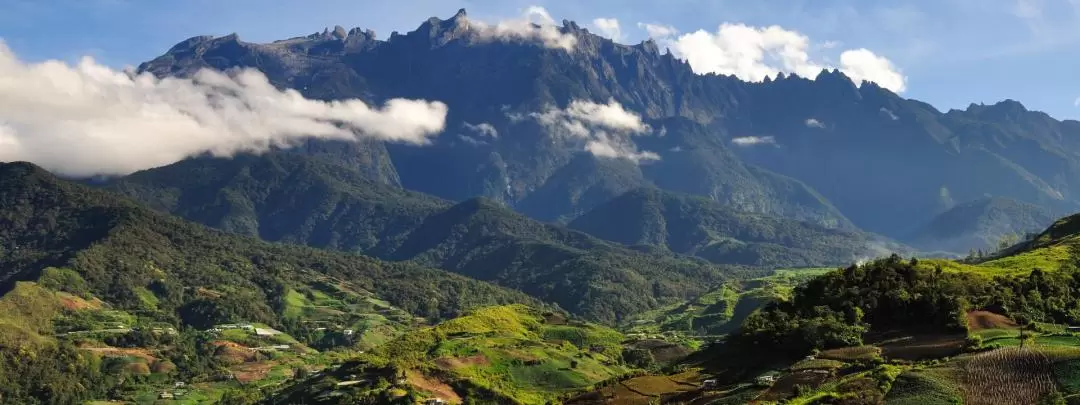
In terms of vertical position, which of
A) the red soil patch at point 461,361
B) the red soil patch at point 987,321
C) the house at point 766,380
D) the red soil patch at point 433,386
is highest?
the red soil patch at point 987,321

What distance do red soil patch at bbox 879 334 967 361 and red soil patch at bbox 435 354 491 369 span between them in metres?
96.0

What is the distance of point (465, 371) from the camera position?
6206 inches

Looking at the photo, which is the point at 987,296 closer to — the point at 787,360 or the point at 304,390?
the point at 787,360

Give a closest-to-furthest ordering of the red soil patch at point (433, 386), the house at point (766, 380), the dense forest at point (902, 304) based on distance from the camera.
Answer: the house at point (766, 380)
the dense forest at point (902, 304)
the red soil patch at point (433, 386)

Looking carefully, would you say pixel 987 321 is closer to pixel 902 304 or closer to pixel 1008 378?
pixel 902 304

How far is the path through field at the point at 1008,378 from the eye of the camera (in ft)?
178

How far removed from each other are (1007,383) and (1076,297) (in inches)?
1368

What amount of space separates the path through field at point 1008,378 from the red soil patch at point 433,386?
97377 millimetres

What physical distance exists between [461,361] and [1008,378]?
116 metres

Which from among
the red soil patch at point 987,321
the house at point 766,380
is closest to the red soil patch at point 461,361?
the house at point 766,380

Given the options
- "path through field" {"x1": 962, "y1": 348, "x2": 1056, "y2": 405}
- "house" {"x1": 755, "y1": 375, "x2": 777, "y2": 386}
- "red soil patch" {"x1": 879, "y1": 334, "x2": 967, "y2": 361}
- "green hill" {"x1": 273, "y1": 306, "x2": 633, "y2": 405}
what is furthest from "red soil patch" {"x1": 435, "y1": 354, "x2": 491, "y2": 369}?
"path through field" {"x1": 962, "y1": 348, "x2": 1056, "y2": 405}

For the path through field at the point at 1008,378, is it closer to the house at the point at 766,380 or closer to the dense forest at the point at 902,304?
the house at the point at 766,380

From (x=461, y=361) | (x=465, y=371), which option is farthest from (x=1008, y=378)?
(x=461, y=361)

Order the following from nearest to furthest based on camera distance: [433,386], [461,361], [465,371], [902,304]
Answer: [902,304]
[433,386]
[465,371]
[461,361]
